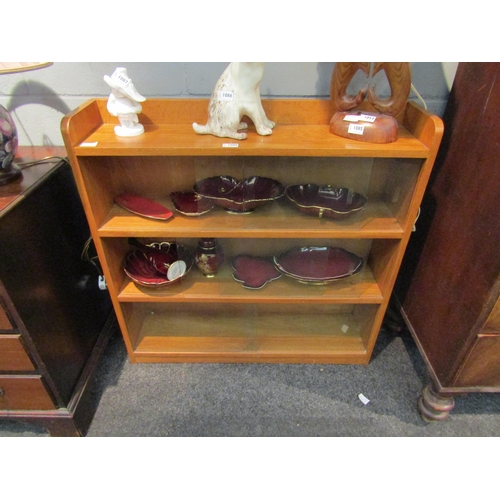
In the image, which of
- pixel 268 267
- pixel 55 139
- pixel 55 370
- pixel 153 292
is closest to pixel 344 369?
pixel 268 267

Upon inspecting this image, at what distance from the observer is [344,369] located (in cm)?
113

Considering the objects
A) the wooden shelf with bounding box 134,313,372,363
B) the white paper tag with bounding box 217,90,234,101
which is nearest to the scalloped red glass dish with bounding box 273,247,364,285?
the wooden shelf with bounding box 134,313,372,363

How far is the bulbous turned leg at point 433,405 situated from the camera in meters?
0.93

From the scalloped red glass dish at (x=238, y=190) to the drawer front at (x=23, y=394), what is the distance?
637mm

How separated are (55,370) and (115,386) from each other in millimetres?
271

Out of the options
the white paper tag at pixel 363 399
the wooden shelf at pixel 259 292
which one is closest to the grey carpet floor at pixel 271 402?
the white paper tag at pixel 363 399

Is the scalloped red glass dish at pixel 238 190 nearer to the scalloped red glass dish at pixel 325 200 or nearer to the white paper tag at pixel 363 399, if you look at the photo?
the scalloped red glass dish at pixel 325 200

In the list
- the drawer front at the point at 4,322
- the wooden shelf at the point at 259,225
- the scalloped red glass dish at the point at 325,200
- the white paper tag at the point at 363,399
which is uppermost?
the scalloped red glass dish at the point at 325,200

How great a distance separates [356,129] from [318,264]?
1.44ft

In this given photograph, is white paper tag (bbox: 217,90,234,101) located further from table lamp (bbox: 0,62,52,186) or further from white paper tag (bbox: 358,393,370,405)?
white paper tag (bbox: 358,393,370,405)

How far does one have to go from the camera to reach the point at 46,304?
2.69ft

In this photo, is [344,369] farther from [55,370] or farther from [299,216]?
[55,370]

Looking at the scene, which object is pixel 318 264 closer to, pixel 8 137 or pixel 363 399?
pixel 363 399

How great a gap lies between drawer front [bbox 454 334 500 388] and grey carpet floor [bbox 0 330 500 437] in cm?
19
